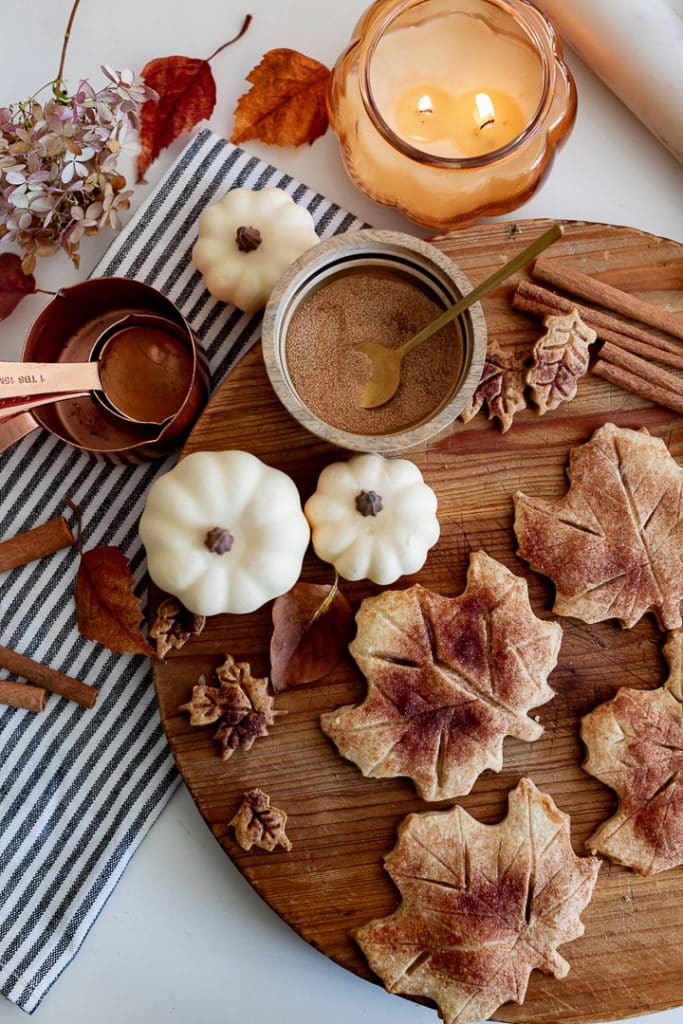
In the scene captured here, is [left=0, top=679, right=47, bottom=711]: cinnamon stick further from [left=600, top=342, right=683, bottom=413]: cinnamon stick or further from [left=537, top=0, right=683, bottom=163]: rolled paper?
[left=537, top=0, right=683, bottom=163]: rolled paper

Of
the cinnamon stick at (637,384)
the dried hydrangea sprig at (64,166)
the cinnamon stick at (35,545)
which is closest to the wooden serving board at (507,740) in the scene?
the cinnamon stick at (637,384)

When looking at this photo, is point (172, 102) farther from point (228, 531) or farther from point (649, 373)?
point (649, 373)

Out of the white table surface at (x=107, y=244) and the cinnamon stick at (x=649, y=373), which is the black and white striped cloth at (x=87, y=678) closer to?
the white table surface at (x=107, y=244)

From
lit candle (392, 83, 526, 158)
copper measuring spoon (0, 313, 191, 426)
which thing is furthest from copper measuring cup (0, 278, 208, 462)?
lit candle (392, 83, 526, 158)

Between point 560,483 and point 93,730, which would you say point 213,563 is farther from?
point 560,483

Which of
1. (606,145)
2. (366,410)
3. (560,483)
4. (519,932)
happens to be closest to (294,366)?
(366,410)
